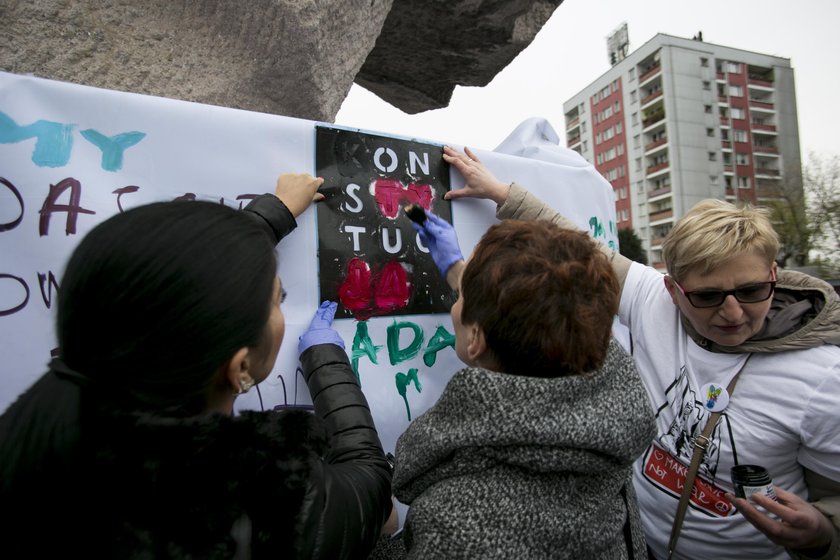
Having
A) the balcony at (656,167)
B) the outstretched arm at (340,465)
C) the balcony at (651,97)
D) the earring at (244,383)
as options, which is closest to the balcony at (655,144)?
the balcony at (656,167)

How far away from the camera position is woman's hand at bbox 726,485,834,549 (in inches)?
42.6

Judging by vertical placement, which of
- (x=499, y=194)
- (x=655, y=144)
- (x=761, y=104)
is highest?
(x=761, y=104)

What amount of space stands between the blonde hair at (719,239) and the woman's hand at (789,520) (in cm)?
53

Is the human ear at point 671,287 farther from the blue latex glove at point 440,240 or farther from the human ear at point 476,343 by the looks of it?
the human ear at point 476,343

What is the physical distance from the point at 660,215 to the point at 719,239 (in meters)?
43.3

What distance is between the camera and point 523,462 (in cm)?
81

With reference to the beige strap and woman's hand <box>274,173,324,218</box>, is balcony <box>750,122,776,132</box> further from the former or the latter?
woman's hand <box>274,173,324,218</box>

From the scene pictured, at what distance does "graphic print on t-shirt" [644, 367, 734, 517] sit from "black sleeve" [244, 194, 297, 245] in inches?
43.4

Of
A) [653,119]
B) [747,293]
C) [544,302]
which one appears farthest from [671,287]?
[653,119]

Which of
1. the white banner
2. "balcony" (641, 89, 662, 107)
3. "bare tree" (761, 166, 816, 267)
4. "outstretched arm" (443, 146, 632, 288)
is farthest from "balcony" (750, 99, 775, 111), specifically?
the white banner

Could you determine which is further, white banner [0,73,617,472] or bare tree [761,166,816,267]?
bare tree [761,166,816,267]

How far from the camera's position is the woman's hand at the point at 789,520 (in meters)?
1.08

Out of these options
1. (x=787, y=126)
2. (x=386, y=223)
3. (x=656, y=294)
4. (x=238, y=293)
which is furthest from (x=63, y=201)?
(x=787, y=126)

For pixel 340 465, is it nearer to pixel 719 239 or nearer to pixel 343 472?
pixel 343 472
